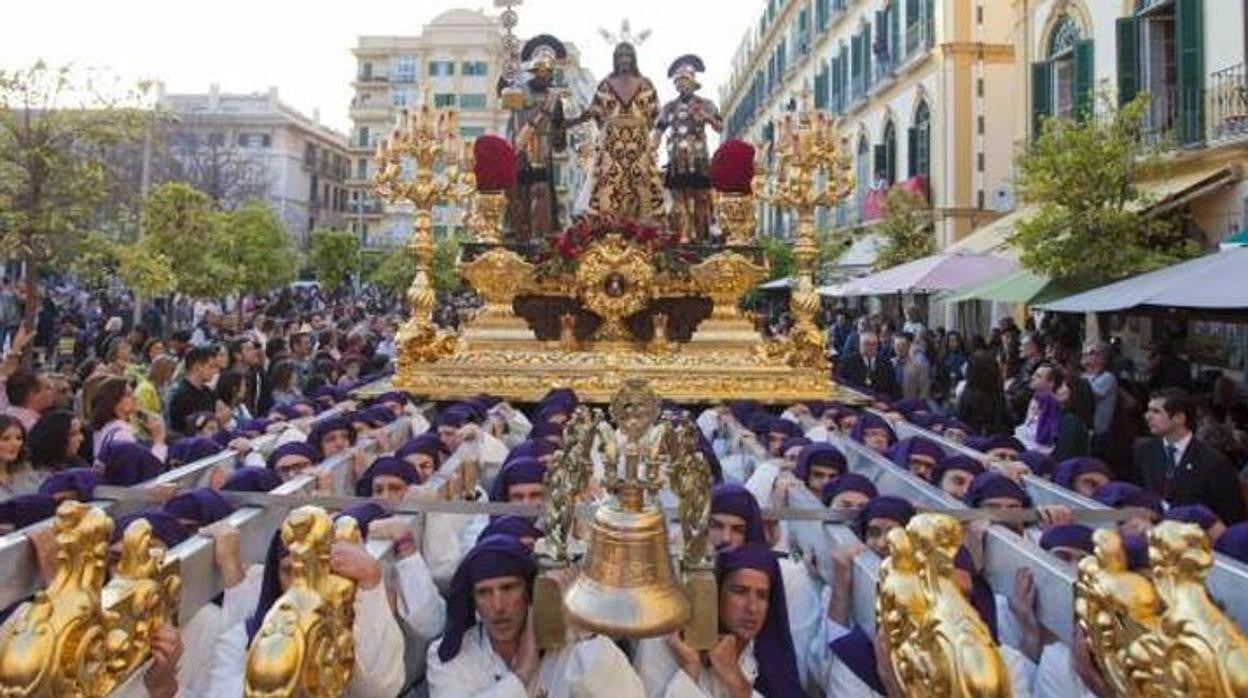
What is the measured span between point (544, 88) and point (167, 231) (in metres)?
9.71

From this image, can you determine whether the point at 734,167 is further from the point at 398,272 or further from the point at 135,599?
the point at 398,272

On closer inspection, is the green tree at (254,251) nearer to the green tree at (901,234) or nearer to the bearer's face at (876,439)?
the green tree at (901,234)

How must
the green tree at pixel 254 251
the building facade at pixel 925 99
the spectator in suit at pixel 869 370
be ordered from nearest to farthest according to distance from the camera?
1. the spectator in suit at pixel 869 370
2. the green tree at pixel 254 251
3. the building facade at pixel 925 99

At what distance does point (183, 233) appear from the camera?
765 inches

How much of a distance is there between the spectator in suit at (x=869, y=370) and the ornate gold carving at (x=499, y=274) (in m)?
4.95

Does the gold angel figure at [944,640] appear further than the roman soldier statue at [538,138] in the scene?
No

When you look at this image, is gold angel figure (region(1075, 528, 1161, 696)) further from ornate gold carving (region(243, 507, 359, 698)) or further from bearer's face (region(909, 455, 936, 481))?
bearer's face (region(909, 455, 936, 481))

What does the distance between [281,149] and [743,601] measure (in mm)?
69728

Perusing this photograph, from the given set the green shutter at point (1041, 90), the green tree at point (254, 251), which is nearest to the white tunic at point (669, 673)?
the green shutter at point (1041, 90)

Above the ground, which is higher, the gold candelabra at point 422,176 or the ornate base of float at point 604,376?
the gold candelabra at point 422,176

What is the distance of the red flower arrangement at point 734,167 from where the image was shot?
1220 cm

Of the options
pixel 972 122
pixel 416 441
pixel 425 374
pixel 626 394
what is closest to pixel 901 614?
pixel 626 394

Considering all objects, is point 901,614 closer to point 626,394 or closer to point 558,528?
point 626,394

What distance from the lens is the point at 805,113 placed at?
11984mm
